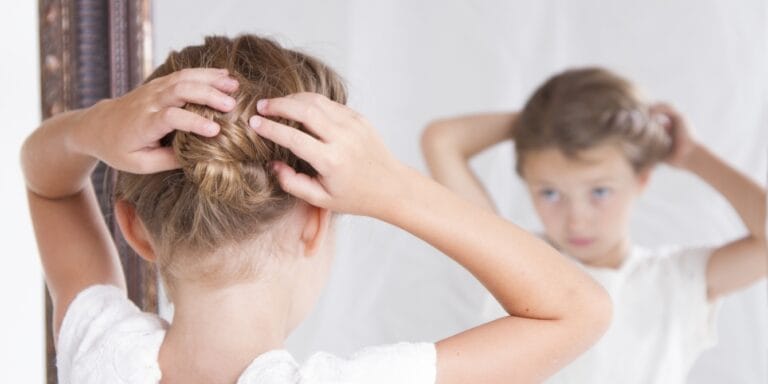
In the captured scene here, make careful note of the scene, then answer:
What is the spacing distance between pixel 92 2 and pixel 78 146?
1.32 feet

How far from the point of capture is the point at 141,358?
619 millimetres

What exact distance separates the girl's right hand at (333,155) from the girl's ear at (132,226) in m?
0.14

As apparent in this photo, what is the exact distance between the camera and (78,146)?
2.15ft

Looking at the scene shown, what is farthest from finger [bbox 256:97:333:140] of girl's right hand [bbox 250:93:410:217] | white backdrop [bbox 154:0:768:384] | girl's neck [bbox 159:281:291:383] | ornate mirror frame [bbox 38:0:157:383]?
white backdrop [bbox 154:0:768:384]

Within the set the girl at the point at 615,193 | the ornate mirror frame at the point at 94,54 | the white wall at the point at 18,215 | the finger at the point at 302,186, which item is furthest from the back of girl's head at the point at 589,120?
the finger at the point at 302,186

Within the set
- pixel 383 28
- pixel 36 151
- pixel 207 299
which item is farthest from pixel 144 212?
pixel 383 28

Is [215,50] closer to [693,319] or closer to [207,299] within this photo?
[207,299]

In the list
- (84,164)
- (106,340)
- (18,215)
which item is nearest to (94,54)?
(18,215)

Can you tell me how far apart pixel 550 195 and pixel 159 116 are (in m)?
0.83

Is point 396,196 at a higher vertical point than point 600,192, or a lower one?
higher

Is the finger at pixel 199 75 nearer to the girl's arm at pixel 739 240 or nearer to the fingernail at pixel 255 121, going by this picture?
the fingernail at pixel 255 121

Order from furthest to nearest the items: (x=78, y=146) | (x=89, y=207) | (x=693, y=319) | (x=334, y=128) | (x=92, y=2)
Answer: (x=693, y=319), (x=92, y=2), (x=89, y=207), (x=78, y=146), (x=334, y=128)

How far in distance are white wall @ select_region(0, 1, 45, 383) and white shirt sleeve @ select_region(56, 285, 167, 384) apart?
0.38m

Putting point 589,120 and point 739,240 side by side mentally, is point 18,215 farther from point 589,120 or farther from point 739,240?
point 739,240
